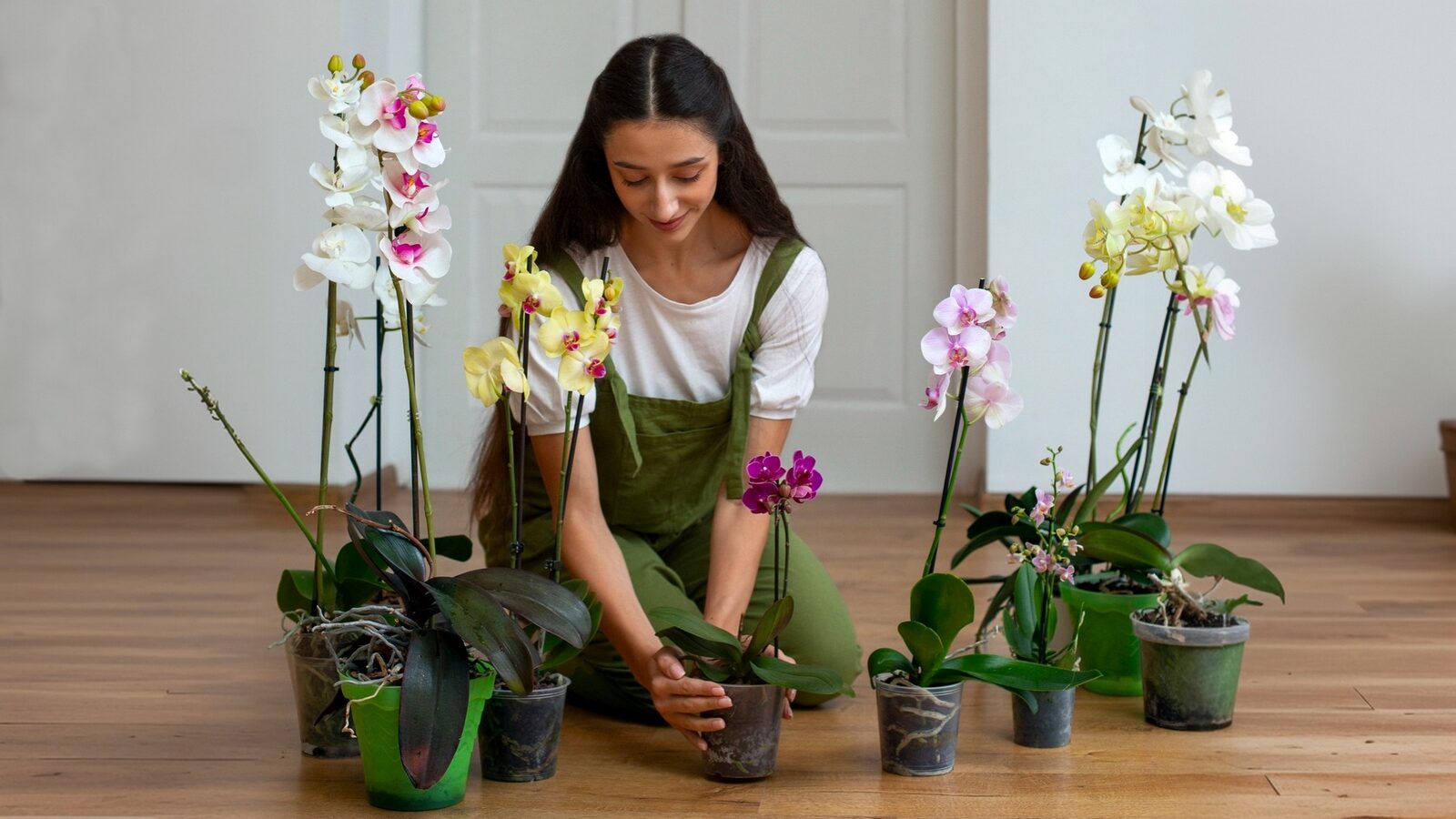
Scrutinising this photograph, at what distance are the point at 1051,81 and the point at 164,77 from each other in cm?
221

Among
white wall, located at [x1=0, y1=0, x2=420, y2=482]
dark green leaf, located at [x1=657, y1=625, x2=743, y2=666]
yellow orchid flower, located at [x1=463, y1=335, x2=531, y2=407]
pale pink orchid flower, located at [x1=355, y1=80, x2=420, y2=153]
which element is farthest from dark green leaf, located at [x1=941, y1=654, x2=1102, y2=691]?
white wall, located at [x1=0, y1=0, x2=420, y2=482]

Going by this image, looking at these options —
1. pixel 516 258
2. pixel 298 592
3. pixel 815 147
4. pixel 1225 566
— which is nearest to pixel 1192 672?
pixel 1225 566

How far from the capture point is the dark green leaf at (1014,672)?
64.0 inches

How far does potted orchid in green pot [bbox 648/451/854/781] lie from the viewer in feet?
5.04

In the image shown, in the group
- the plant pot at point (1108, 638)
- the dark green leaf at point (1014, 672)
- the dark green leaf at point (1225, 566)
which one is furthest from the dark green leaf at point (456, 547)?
the dark green leaf at point (1225, 566)

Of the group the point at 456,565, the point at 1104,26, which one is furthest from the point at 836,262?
the point at 456,565

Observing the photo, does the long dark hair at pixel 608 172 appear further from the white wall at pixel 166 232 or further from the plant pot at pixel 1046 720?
the white wall at pixel 166 232

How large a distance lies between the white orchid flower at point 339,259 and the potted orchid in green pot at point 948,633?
22.8 inches

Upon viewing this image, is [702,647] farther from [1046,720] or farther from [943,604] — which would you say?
[1046,720]

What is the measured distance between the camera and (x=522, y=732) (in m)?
1.60

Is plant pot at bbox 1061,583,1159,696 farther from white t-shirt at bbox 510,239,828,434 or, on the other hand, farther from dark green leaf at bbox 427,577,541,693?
dark green leaf at bbox 427,577,541,693

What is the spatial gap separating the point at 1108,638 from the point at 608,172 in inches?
35.8

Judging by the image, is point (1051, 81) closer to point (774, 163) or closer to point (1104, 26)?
point (1104, 26)

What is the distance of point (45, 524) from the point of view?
3410 millimetres
